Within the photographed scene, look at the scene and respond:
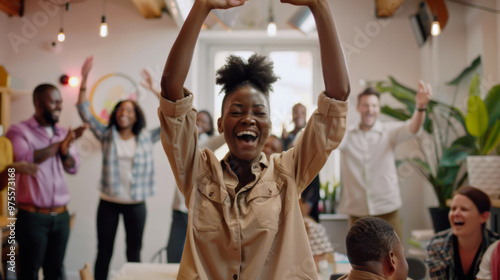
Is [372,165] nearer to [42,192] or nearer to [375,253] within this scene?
[375,253]

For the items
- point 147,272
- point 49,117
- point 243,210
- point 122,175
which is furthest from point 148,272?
point 49,117

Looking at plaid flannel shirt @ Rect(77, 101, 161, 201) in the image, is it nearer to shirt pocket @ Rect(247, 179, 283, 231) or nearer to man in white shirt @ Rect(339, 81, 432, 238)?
man in white shirt @ Rect(339, 81, 432, 238)

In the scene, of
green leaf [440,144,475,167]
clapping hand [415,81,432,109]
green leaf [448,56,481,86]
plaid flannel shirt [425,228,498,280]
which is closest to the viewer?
plaid flannel shirt [425,228,498,280]

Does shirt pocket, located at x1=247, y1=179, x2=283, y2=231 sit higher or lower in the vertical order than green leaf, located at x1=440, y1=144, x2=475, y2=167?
lower

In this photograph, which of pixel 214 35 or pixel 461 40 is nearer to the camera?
pixel 461 40

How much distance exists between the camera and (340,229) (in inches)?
164

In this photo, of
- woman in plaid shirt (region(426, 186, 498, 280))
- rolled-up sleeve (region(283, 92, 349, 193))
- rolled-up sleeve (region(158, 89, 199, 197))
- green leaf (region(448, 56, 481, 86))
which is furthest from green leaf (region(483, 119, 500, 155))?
rolled-up sleeve (region(158, 89, 199, 197))

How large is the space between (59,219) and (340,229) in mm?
2542

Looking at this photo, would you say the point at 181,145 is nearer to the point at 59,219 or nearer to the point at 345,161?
the point at 59,219

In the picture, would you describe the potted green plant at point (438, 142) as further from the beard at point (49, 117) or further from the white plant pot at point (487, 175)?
the beard at point (49, 117)

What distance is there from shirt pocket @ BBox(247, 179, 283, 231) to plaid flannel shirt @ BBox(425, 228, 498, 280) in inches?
67.3

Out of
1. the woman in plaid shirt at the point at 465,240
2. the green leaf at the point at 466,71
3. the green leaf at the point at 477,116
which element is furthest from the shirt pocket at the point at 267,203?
the green leaf at the point at 466,71

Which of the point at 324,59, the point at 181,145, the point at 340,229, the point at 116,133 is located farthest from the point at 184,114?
the point at 340,229

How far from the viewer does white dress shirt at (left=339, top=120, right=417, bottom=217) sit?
3127mm
